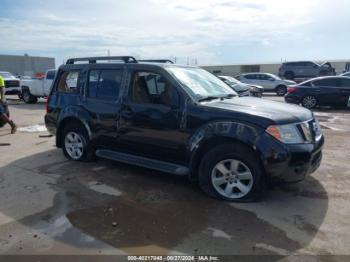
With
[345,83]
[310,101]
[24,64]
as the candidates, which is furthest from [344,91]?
[24,64]

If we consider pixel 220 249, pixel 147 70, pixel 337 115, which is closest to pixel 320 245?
pixel 220 249

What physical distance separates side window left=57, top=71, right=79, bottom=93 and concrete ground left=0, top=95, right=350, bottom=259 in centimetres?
141

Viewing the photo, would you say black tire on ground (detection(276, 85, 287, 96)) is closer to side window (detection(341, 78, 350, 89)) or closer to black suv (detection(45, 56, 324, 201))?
side window (detection(341, 78, 350, 89))

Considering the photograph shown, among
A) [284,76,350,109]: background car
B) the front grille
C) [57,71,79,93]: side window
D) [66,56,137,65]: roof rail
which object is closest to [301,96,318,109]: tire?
[284,76,350,109]: background car

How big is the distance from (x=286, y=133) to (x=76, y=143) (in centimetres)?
378

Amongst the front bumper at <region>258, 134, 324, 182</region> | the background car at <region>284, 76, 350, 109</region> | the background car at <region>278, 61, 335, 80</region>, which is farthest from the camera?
the background car at <region>278, 61, 335, 80</region>

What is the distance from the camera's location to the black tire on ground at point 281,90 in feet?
78.6

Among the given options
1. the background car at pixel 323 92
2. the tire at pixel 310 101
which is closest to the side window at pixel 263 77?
the background car at pixel 323 92

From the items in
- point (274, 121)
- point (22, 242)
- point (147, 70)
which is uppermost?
point (147, 70)

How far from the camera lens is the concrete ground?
3.47 meters

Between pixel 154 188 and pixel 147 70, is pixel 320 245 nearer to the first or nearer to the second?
pixel 154 188

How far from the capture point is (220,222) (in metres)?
3.95

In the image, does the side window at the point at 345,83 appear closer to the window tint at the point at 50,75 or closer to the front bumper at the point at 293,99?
the front bumper at the point at 293,99

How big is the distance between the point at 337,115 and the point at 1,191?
38.4ft
